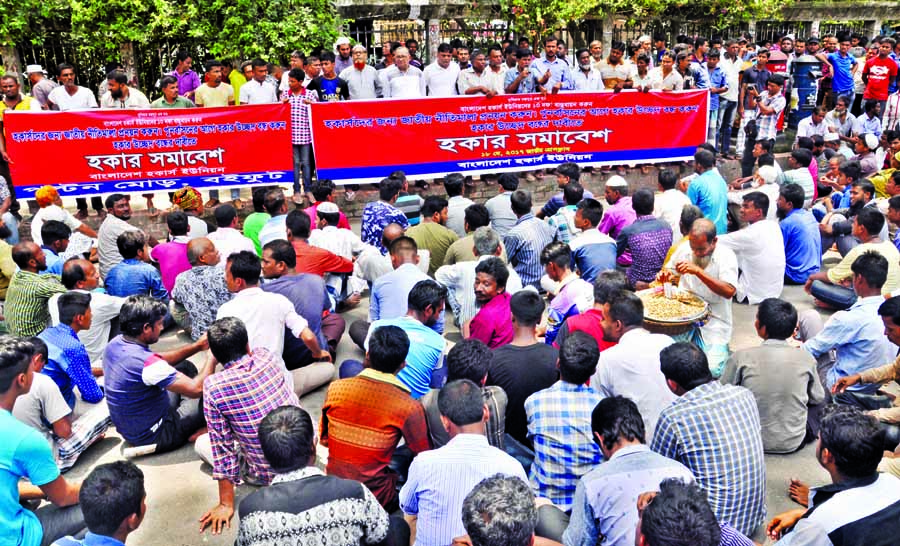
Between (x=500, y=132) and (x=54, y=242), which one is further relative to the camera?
(x=500, y=132)

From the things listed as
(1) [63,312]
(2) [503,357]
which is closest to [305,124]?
(1) [63,312]

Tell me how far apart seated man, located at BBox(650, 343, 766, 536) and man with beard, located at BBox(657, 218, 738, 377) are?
2.12 metres

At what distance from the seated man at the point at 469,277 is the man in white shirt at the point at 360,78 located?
4600mm

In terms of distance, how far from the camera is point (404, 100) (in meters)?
10.3

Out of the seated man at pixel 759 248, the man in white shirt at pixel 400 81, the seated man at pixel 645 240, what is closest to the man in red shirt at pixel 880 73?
the seated man at pixel 759 248

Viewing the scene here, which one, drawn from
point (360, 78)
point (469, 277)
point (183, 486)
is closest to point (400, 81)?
point (360, 78)

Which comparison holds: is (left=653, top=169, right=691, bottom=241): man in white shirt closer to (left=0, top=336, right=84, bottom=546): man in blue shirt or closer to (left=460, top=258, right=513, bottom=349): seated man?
(left=460, top=258, right=513, bottom=349): seated man

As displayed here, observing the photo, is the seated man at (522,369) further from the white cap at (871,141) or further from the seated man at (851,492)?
the white cap at (871,141)

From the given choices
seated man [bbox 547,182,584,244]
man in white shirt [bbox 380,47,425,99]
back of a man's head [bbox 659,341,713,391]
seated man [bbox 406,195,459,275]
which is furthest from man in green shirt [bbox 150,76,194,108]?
back of a man's head [bbox 659,341,713,391]

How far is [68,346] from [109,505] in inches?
90.8

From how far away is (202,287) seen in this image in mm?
6348

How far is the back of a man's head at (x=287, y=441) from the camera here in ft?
11.4

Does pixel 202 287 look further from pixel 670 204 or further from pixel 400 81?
pixel 400 81

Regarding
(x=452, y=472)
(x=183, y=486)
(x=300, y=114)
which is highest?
(x=300, y=114)
